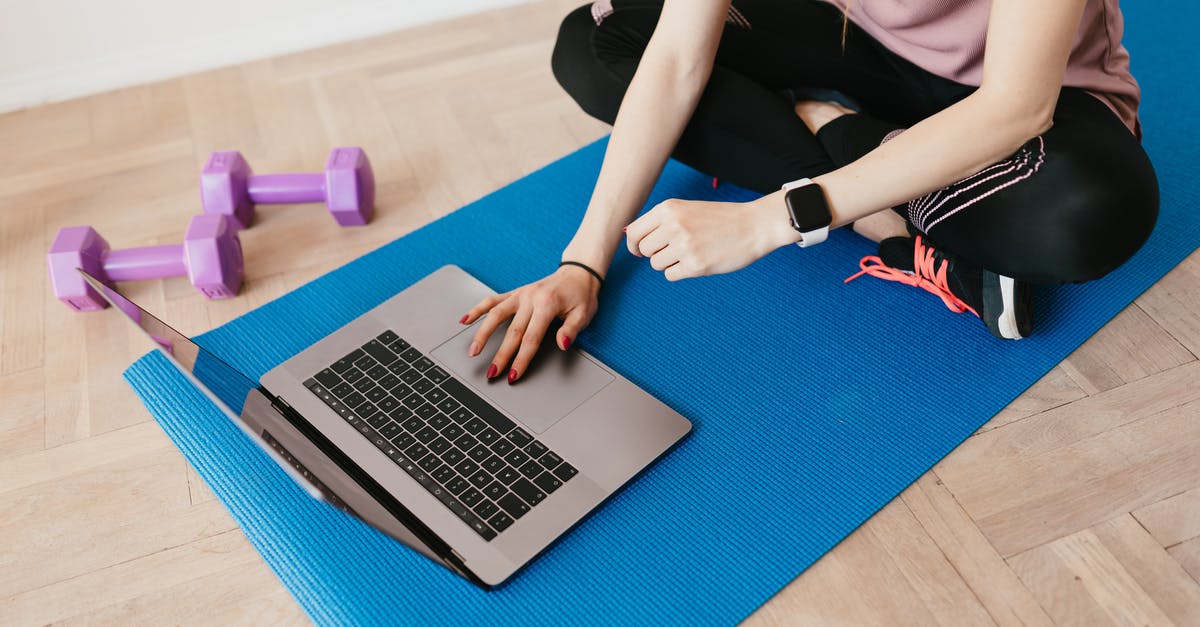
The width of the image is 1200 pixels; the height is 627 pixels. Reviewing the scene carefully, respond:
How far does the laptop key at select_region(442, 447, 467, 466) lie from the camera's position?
100 centimetres

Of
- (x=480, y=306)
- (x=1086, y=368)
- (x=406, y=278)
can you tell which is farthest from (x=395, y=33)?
(x=1086, y=368)

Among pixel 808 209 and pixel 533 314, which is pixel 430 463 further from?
pixel 808 209

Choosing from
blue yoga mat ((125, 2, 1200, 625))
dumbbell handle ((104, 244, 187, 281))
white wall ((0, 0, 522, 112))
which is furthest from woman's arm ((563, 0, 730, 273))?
white wall ((0, 0, 522, 112))

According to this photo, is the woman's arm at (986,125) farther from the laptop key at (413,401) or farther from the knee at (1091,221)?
the laptop key at (413,401)

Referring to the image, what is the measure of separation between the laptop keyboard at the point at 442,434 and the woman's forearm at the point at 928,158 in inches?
14.9

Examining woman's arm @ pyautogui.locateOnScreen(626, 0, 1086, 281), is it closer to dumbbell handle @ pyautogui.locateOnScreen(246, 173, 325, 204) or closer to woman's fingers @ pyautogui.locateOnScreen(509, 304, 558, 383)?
woman's fingers @ pyautogui.locateOnScreen(509, 304, 558, 383)

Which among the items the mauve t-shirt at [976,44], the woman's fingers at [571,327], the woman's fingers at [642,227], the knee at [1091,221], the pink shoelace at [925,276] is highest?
the mauve t-shirt at [976,44]

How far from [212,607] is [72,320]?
618mm

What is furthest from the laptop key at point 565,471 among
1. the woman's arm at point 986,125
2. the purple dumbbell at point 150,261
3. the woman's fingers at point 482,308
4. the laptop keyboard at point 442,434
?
the purple dumbbell at point 150,261

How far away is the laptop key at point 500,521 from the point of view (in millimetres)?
935

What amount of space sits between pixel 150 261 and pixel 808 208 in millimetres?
988

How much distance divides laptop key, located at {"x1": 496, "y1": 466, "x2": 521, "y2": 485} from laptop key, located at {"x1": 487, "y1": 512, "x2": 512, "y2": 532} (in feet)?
0.13

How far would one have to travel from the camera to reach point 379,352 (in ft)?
3.72

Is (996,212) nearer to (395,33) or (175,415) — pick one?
(175,415)
